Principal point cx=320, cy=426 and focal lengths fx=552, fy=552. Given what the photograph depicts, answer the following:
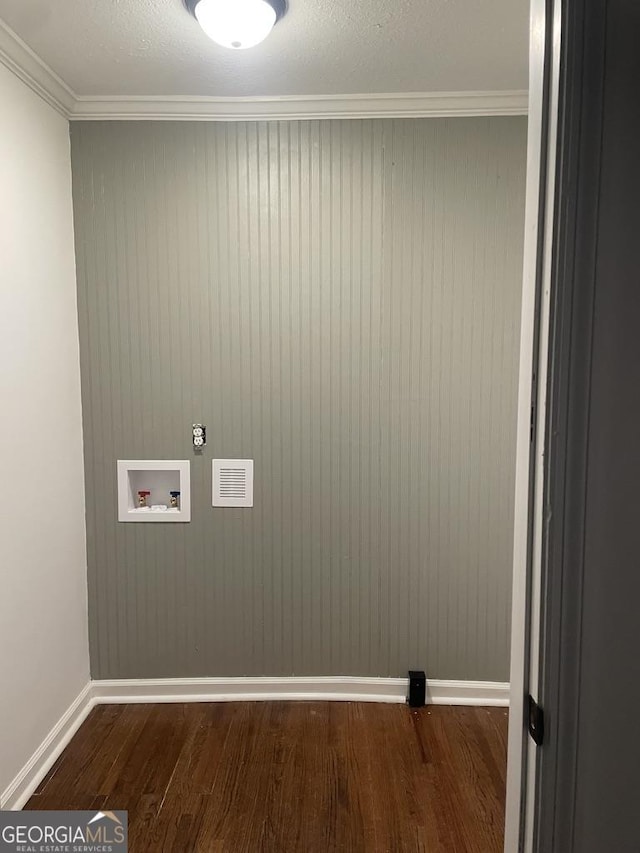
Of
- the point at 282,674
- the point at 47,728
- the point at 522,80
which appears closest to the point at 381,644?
the point at 282,674

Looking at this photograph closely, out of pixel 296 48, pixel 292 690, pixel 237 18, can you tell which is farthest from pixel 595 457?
pixel 292 690

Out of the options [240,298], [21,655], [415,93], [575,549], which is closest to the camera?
[575,549]

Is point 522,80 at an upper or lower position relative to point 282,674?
upper

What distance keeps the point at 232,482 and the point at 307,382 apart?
0.55m

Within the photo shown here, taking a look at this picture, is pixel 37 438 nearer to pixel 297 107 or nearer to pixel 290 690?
pixel 290 690

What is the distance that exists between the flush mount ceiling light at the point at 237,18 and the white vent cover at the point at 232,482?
1528 mm

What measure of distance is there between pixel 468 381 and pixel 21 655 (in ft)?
6.56

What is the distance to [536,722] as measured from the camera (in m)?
0.84

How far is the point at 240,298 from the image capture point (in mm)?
2355

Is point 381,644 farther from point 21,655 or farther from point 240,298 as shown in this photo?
point 240,298

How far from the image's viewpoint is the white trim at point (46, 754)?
6.08 ft

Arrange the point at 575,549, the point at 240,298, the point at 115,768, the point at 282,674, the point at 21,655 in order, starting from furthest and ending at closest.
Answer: the point at 282,674
the point at 240,298
the point at 115,768
the point at 21,655
the point at 575,549

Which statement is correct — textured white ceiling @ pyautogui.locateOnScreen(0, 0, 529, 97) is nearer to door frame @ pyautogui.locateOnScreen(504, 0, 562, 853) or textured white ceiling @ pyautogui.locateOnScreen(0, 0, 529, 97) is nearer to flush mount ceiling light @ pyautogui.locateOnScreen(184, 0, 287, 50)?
flush mount ceiling light @ pyautogui.locateOnScreen(184, 0, 287, 50)

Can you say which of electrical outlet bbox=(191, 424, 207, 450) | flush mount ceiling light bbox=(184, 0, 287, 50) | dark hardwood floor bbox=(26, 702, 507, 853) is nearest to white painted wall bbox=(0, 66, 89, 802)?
dark hardwood floor bbox=(26, 702, 507, 853)
